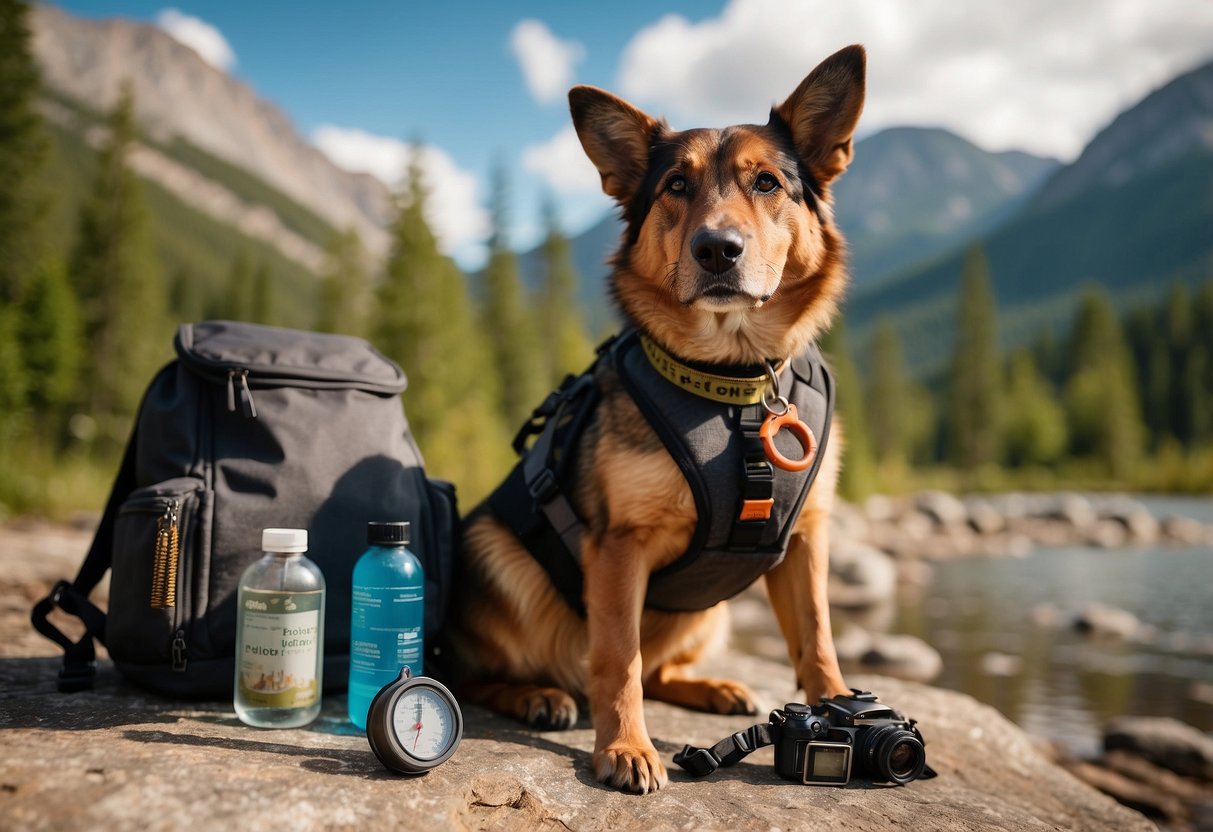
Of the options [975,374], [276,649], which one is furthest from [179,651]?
[975,374]

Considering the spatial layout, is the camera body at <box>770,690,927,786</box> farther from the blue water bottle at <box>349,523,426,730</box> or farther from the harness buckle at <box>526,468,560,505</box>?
the blue water bottle at <box>349,523,426,730</box>

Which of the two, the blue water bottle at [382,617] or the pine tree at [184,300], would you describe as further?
the pine tree at [184,300]

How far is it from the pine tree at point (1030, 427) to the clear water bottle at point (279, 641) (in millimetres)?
65710

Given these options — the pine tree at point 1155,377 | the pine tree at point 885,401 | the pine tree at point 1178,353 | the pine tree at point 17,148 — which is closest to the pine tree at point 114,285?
the pine tree at point 17,148

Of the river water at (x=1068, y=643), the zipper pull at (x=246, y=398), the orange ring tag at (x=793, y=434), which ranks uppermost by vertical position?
the zipper pull at (x=246, y=398)

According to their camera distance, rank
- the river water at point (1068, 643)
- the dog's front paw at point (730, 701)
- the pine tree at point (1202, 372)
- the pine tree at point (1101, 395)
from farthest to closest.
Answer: the pine tree at point (1202, 372)
the pine tree at point (1101, 395)
the river water at point (1068, 643)
the dog's front paw at point (730, 701)

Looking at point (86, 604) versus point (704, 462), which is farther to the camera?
point (86, 604)

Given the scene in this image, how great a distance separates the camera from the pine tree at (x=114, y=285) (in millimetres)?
28312

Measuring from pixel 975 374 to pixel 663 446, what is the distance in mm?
56147

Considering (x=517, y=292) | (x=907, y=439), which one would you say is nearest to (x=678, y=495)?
(x=517, y=292)

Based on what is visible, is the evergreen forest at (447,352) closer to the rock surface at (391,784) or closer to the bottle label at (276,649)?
the rock surface at (391,784)

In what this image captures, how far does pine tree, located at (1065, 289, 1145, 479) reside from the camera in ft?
185

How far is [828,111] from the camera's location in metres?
3.05

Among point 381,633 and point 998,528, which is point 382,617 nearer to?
point 381,633
